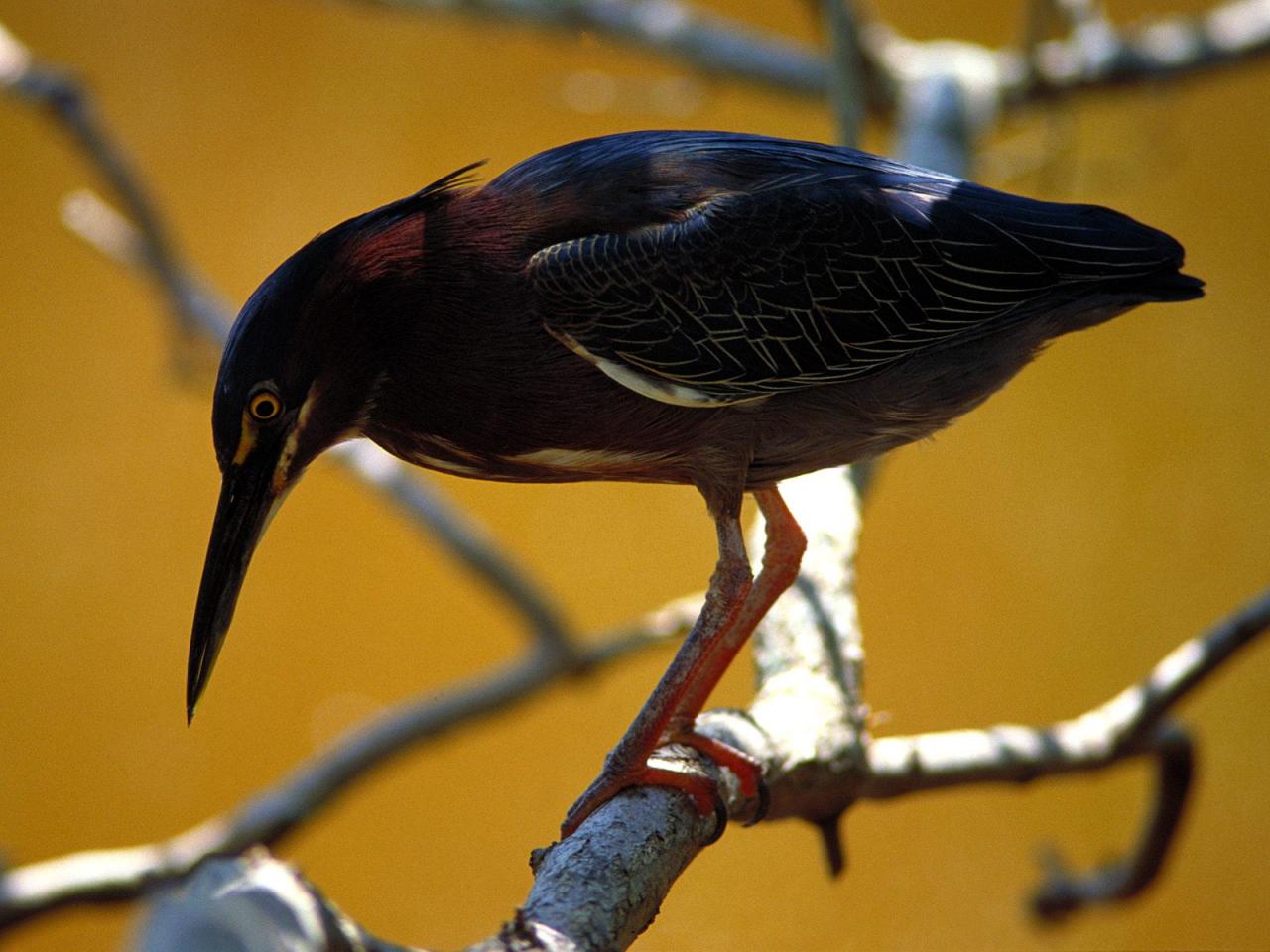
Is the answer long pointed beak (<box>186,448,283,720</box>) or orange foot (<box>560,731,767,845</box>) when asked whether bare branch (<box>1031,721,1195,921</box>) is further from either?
long pointed beak (<box>186,448,283,720</box>)

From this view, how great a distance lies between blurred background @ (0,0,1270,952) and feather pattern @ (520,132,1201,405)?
2.73 m

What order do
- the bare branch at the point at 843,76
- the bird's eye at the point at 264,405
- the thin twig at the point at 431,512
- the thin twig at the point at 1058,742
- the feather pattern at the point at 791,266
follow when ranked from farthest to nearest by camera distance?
the thin twig at the point at 431,512, the bare branch at the point at 843,76, the thin twig at the point at 1058,742, the feather pattern at the point at 791,266, the bird's eye at the point at 264,405

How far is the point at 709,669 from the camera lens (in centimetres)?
224

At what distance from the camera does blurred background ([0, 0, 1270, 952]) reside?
15.9 ft

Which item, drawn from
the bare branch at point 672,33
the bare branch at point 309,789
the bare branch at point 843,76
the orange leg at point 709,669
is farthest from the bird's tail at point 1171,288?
the bare branch at point 672,33

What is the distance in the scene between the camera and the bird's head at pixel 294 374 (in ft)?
6.00

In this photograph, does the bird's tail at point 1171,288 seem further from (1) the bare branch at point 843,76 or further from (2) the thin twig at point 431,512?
(2) the thin twig at point 431,512

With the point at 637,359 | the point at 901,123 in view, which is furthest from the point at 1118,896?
the point at 637,359

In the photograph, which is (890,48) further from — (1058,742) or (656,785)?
(656,785)

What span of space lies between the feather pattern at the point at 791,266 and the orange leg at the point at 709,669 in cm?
28

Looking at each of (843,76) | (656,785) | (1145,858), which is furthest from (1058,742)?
(843,76)

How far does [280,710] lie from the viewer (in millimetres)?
4957

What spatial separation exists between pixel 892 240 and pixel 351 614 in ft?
11.2

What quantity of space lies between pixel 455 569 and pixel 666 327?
290 centimetres
